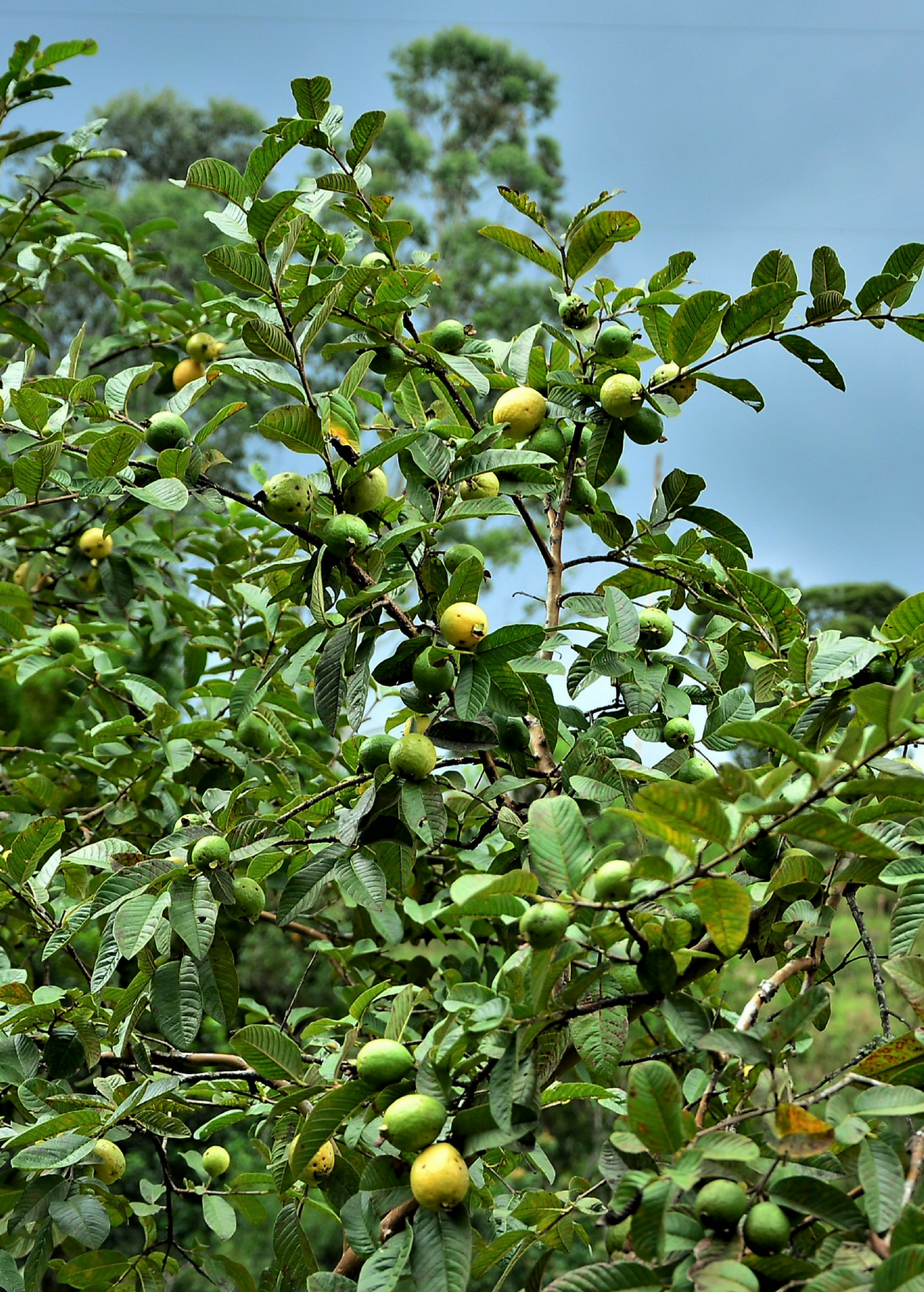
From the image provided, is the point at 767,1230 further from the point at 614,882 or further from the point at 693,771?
the point at 693,771

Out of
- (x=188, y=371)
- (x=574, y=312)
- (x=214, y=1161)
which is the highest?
(x=188, y=371)

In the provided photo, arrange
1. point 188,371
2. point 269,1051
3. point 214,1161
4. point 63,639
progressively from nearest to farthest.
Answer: point 269,1051 → point 214,1161 → point 63,639 → point 188,371

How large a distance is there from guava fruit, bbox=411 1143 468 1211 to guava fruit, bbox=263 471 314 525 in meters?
0.57

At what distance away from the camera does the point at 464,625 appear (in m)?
0.96

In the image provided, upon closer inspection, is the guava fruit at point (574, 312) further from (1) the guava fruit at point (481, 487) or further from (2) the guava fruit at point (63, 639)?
(2) the guava fruit at point (63, 639)

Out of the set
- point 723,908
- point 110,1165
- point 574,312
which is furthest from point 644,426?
point 110,1165

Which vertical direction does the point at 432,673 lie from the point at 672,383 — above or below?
below

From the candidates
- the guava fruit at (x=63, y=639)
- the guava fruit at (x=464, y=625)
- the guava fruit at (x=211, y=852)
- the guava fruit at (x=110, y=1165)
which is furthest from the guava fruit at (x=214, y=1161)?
the guava fruit at (x=464, y=625)

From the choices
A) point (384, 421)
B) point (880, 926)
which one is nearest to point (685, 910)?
point (384, 421)

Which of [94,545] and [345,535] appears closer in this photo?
[345,535]

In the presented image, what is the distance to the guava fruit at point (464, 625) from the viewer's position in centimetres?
96

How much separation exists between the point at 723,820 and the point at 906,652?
322 mm

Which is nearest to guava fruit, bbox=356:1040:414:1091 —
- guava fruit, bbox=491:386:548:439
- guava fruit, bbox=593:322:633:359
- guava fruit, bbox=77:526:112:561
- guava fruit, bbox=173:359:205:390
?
guava fruit, bbox=491:386:548:439

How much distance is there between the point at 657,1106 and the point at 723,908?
13 centimetres
